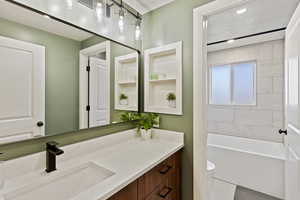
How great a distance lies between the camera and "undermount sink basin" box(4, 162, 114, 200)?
2.28 feet

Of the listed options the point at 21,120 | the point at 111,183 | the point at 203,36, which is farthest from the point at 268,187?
the point at 21,120

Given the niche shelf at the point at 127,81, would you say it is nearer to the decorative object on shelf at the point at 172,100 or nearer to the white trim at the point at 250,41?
the decorative object on shelf at the point at 172,100

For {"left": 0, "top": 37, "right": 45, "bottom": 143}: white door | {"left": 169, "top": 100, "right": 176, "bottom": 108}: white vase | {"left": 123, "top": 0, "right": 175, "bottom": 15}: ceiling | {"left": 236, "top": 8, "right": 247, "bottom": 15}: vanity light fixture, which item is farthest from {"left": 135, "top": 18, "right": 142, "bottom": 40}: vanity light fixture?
{"left": 236, "top": 8, "right": 247, "bottom": 15}: vanity light fixture

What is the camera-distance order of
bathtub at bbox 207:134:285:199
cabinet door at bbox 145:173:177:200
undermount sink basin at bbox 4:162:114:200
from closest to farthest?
undermount sink basin at bbox 4:162:114:200, cabinet door at bbox 145:173:177:200, bathtub at bbox 207:134:285:199

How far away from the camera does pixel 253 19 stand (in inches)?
74.2

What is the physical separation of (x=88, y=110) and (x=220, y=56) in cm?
285

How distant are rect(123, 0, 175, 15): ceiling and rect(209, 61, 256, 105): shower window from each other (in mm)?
2067

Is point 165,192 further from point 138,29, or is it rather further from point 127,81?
point 138,29

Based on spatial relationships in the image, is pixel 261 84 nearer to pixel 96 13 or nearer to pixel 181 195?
pixel 181 195

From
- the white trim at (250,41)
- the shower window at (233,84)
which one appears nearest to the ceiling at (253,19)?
the white trim at (250,41)

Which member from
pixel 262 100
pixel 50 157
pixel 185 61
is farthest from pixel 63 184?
pixel 262 100

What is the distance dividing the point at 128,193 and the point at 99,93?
32.1 inches

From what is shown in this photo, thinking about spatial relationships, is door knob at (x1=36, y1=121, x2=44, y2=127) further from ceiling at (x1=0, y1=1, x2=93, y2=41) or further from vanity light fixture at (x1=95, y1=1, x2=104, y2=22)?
vanity light fixture at (x1=95, y1=1, x2=104, y2=22)

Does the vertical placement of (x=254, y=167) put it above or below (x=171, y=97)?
below
